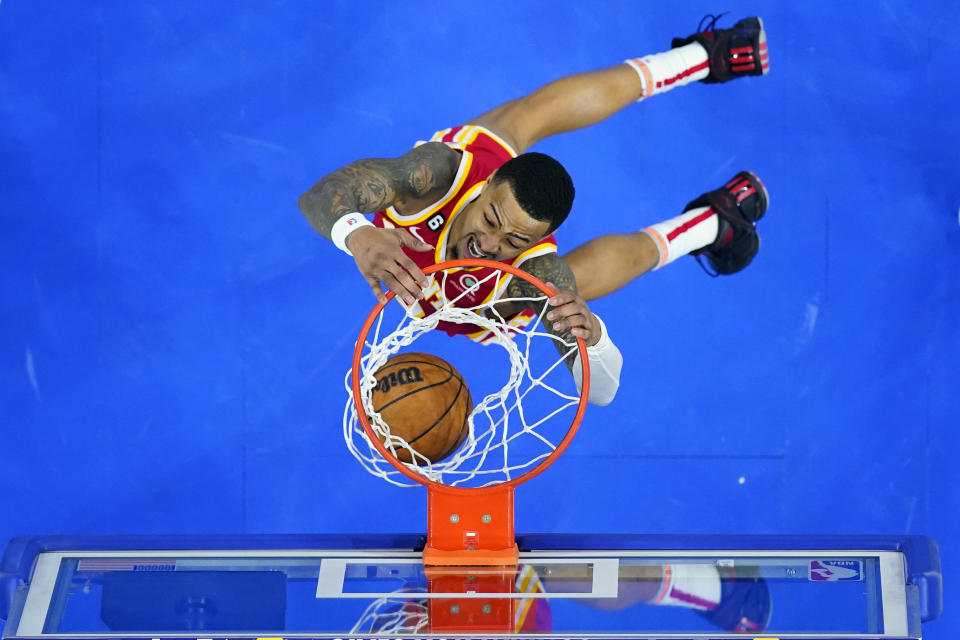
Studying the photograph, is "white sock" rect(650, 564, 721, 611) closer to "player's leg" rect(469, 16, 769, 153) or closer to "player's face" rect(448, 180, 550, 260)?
→ "player's face" rect(448, 180, 550, 260)

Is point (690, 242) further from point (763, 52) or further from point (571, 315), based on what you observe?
point (571, 315)

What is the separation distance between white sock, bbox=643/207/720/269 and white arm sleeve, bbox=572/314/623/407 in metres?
1.02

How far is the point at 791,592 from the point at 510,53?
9.26ft

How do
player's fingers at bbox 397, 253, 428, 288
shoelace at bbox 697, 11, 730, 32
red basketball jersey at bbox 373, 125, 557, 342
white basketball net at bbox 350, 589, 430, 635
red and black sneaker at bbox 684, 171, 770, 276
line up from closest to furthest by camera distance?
player's fingers at bbox 397, 253, 428, 288
white basketball net at bbox 350, 589, 430, 635
red basketball jersey at bbox 373, 125, 557, 342
red and black sneaker at bbox 684, 171, 770, 276
shoelace at bbox 697, 11, 730, 32

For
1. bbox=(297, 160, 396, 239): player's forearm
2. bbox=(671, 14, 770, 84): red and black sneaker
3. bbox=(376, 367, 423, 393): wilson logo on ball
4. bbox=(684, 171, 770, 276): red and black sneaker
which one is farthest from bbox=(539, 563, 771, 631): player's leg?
bbox=(671, 14, 770, 84): red and black sneaker

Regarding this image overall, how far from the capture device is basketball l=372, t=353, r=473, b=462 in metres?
3.21

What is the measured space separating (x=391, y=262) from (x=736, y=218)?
2144 mm

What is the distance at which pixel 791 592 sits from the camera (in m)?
3.01

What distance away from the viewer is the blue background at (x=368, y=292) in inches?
192

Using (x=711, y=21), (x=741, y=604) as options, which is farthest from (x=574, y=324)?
(x=711, y=21)

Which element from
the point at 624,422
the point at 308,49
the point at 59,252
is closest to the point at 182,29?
the point at 308,49

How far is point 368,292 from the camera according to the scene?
4953 millimetres

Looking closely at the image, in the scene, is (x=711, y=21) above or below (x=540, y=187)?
above

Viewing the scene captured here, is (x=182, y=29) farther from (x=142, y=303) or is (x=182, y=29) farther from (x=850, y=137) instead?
(x=850, y=137)
